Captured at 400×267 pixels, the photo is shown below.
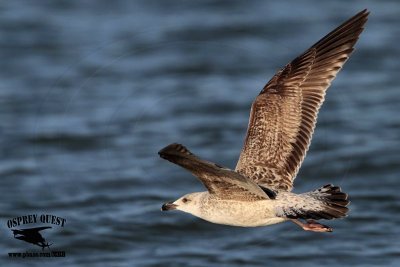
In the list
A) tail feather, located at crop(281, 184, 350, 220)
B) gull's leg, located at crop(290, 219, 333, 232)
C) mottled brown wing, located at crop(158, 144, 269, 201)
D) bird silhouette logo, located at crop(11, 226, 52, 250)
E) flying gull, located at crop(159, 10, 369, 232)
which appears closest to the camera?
mottled brown wing, located at crop(158, 144, 269, 201)

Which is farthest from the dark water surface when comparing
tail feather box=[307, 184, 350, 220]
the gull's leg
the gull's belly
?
the gull's belly

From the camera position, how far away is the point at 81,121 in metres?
17.0

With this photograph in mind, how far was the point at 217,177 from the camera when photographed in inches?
344

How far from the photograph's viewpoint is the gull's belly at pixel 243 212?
9.02m

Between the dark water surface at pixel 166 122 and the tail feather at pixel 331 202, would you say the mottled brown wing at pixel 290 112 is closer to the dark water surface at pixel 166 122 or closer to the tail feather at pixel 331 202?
the tail feather at pixel 331 202

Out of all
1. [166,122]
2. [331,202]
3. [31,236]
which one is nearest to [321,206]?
[331,202]

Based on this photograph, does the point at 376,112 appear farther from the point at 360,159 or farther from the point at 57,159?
the point at 57,159

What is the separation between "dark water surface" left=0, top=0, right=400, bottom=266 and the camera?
12641mm

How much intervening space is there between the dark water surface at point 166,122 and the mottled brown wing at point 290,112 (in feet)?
7.96

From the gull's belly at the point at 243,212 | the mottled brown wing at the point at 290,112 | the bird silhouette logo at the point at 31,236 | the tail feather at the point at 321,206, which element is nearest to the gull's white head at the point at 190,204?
the gull's belly at the point at 243,212

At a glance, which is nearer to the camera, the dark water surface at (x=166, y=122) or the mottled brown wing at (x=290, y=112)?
the mottled brown wing at (x=290, y=112)

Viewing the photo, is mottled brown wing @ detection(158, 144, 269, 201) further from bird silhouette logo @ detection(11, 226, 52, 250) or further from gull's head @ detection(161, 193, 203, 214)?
bird silhouette logo @ detection(11, 226, 52, 250)

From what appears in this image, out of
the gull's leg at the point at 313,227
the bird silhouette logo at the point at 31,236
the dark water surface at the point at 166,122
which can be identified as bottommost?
the gull's leg at the point at 313,227

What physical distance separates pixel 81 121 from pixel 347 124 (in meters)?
4.20
